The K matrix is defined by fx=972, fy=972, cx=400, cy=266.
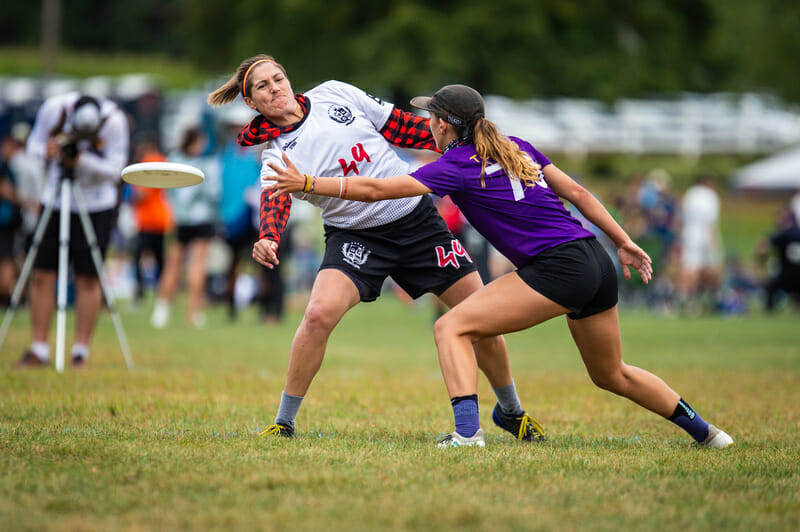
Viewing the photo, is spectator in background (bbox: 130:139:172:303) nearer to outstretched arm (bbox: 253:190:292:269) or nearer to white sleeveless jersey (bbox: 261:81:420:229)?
white sleeveless jersey (bbox: 261:81:420:229)

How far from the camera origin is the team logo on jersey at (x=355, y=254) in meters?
5.37

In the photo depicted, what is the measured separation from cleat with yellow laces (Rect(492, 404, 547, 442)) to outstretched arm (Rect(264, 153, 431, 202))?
154cm

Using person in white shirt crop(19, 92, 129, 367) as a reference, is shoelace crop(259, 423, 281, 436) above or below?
below

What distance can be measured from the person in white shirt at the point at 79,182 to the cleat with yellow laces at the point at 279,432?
3.94m

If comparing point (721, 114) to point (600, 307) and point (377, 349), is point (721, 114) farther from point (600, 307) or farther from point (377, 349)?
point (600, 307)

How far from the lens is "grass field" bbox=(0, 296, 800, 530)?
3.59m

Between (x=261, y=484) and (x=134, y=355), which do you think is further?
(x=134, y=355)

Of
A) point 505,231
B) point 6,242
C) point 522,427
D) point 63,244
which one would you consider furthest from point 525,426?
point 6,242

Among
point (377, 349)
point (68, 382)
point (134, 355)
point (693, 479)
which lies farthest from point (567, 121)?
point (693, 479)

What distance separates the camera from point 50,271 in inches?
340

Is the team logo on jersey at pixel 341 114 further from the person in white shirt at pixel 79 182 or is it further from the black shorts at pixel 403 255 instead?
the person in white shirt at pixel 79 182

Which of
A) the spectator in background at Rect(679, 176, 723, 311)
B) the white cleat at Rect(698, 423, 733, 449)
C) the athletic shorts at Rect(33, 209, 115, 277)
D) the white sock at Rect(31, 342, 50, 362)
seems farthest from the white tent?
the white cleat at Rect(698, 423, 733, 449)

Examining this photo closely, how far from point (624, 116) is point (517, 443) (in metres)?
32.9

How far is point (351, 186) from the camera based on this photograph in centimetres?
481
